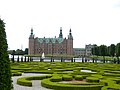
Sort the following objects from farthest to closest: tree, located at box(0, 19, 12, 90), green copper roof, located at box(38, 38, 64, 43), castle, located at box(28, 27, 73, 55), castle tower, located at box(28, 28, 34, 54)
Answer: green copper roof, located at box(38, 38, 64, 43), castle, located at box(28, 27, 73, 55), castle tower, located at box(28, 28, 34, 54), tree, located at box(0, 19, 12, 90)

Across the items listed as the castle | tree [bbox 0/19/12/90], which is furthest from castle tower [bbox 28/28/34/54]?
tree [bbox 0/19/12/90]

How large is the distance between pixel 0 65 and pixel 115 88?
221 inches

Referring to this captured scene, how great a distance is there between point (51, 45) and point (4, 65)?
12323cm

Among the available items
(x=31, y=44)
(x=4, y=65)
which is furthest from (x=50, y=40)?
(x=4, y=65)

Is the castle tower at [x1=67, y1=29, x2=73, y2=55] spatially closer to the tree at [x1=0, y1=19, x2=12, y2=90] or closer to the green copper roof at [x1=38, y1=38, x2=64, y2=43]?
the green copper roof at [x1=38, y1=38, x2=64, y2=43]

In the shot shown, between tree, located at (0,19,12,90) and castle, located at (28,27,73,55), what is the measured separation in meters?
119

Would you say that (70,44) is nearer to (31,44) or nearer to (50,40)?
(50,40)

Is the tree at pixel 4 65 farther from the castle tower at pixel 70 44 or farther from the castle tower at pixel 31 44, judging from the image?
the castle tower at pixel 31 44

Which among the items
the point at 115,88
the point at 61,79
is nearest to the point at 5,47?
the point at 115,88

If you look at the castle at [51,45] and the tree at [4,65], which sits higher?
the castle at [51,45]

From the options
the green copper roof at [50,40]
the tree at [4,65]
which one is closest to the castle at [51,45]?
the green copper roof at [50,40]

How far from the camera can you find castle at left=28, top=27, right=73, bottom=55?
127m

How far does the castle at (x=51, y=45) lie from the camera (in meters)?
127

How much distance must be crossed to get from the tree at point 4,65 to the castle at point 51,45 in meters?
119
